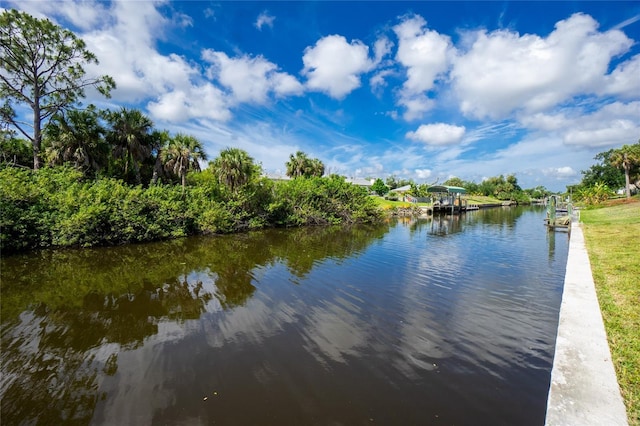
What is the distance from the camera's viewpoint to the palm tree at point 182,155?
78.6 feet

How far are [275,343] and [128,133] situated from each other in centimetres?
2646

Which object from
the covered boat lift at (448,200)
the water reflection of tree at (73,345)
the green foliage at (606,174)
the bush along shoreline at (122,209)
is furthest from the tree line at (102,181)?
the green foliage at (606,174)

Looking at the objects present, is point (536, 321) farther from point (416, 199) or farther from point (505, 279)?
point (416, 199)

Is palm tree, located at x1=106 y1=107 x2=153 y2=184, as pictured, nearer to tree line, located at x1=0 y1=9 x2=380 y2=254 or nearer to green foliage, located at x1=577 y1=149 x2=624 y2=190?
tree line, located at x1=0 y1=9 x2=380 y2=254

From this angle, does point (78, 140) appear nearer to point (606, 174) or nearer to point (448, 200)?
point (448, 200)

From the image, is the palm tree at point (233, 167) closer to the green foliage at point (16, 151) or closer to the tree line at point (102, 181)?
the tree line at point (102, 181)

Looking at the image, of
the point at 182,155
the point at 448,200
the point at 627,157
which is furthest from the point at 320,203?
the point at 627,157

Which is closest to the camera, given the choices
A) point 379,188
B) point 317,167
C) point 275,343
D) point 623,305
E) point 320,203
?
point 275,343

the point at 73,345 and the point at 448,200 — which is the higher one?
the point at 448,200

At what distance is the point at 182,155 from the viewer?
23.9 m

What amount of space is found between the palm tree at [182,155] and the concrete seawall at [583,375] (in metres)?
24.2

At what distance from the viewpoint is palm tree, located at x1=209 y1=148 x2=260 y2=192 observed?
23.9 meters

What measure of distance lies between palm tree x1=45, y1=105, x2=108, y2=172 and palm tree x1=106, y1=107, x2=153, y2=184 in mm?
915

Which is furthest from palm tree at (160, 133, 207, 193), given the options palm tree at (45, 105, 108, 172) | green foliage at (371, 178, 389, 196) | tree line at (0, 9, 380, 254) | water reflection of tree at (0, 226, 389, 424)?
green foliage at (371, 178, 389, 196)
